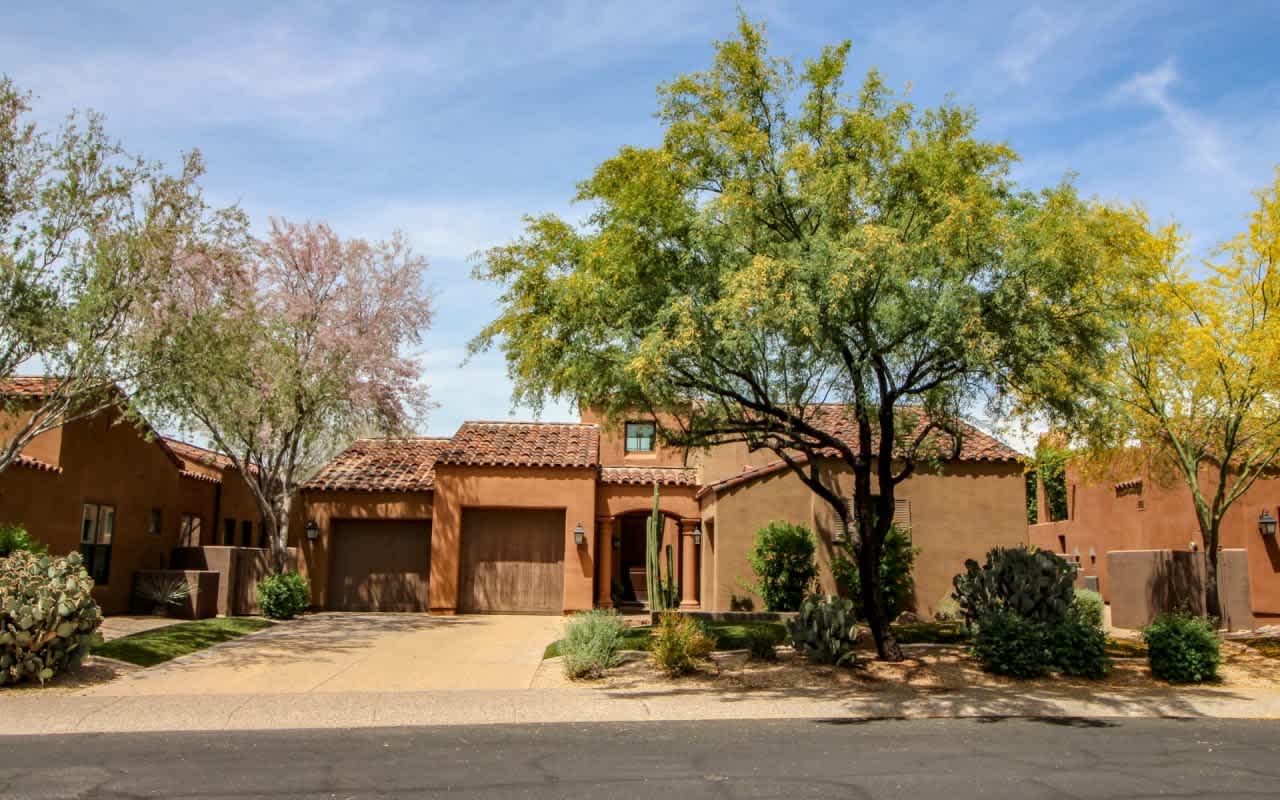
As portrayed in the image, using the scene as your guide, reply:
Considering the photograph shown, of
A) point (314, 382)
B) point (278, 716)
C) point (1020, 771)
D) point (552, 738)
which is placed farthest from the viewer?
point (314, 382)

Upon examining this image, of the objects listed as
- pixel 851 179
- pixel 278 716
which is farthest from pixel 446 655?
pixel 851 179

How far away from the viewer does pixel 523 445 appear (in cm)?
2641

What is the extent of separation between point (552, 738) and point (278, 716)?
353cm

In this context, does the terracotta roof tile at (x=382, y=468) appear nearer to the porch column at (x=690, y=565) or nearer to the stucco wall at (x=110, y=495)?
the stucco wall at (x=110, y=495)

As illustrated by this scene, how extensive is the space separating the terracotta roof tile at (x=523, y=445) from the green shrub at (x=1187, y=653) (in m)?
14.1

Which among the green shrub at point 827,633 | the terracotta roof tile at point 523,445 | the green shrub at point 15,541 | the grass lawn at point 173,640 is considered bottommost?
the grass lawn at point 173,640

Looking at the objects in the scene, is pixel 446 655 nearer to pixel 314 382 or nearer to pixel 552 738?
pixel 552 738

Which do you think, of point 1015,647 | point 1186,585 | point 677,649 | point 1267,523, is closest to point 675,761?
→ point 677,649

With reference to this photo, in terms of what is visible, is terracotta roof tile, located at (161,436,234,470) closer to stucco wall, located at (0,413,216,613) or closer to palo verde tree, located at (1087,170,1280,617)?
stucco wall, located at (0,413,216,613)

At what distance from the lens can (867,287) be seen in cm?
1213

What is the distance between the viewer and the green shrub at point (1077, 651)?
14180 mm

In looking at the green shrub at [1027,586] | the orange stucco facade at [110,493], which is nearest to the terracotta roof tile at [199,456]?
the orange stucco facade at [110,493]

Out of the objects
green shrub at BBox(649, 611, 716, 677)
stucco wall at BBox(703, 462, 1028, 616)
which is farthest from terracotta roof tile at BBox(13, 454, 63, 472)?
stucco wall at BBox(703, 462, 1028, 616)

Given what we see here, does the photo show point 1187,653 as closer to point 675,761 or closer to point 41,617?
point 675,761
